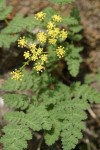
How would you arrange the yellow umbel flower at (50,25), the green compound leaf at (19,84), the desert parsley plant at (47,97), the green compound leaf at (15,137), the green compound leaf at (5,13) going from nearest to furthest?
the green compound leaf at (15,137)
the desert parsley plant at (47,97)
the yellow umbel flower at (50,25)
the green compound leaf at (19,84)
the green compound leaf at (5,13)

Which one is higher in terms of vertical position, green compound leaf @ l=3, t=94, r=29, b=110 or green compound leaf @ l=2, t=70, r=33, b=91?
green compound leaf @ l=2, t=70, r=33, b=91

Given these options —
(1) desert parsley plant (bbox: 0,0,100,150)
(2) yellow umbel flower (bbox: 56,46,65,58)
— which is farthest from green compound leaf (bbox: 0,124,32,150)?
(2) yellow umbel flower (bbox: 56,46,65,58)

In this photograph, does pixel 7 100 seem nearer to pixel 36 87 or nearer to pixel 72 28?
pixel 36 87

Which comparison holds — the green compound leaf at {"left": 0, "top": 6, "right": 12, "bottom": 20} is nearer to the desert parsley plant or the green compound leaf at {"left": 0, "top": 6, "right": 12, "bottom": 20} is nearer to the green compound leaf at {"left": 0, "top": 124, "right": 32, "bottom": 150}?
the desert parsley plant

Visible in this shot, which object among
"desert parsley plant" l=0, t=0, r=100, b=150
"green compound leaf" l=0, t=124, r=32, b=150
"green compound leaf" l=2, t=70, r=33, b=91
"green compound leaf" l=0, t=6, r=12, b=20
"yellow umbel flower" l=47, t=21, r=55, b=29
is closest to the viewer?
"green compound leaf" l=0, t=124, r=32, b=150

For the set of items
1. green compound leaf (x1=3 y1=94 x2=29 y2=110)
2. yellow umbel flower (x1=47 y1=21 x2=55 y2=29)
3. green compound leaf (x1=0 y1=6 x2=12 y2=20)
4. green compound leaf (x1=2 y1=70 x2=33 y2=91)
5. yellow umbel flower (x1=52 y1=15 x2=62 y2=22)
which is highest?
green compound leaf (x1=0 y1=6 x2=12 y2=20)

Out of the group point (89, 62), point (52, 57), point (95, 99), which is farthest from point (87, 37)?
point (95, 99)

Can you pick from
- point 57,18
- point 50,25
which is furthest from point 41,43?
point 57,18

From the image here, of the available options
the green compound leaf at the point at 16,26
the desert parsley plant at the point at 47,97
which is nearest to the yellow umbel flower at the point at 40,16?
the desert parsley plant at the point at 47,97

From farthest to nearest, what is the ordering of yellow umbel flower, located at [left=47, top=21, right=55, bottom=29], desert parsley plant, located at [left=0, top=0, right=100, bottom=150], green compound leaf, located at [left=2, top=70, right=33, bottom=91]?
1. green compound leaf, located at [left=2, top=70, right=33, bottom=91]
2. yellow umbel flower, located at [left=47, top=21, right=55, bottom=29]
3. desert parsley plant, located at [left=0, top=0, right=100, bottom=150]

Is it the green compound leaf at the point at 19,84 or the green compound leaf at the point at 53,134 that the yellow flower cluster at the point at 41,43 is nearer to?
the green compound leaf at the point at 19,84
